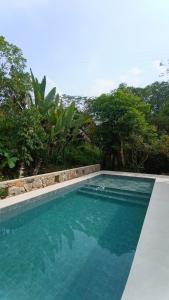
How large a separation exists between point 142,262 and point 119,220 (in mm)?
2670

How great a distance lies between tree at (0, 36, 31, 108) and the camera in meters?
8.64

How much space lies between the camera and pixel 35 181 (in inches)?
303

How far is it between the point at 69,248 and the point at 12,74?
7.02m

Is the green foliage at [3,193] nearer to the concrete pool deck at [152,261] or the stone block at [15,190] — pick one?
the stone block at [15,190]

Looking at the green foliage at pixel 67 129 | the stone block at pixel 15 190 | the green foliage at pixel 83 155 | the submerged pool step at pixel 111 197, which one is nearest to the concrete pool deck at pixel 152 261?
the stone block at pixel 15 190

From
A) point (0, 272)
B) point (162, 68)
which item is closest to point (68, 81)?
point (162, 68)

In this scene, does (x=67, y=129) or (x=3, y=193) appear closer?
(x=3, y=193)

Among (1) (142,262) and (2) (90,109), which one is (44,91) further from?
(1) (142,262)

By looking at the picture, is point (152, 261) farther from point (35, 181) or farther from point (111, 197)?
point (35, 181)

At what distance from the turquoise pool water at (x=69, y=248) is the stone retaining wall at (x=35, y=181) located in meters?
0.70

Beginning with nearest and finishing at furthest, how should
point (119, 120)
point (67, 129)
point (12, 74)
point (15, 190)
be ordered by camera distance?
point (15, 190), point (12, 74), point (67, 129), point (119, 120)

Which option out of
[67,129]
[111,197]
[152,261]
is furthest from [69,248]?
[67,129]

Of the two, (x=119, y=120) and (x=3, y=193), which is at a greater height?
(x=119, y=120)

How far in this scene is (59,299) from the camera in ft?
8.68
